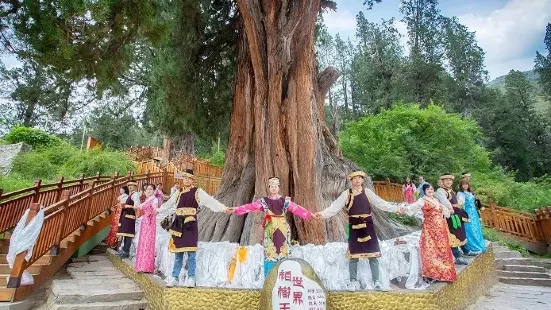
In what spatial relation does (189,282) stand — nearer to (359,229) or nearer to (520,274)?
(359,229)

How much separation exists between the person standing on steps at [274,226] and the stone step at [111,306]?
191 cm

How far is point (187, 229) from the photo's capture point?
4191 millimetres

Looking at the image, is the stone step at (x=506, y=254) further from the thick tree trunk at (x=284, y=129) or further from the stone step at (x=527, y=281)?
the thick tree trunk at (x=284, y=129)

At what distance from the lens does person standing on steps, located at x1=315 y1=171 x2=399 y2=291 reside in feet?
12.7

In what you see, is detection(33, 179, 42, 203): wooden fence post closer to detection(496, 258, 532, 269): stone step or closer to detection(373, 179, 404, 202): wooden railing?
detection(496, 258, 532, 269): stone step

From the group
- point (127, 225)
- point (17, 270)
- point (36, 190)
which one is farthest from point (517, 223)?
point (36, 190)

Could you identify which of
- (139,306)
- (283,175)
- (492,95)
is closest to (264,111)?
(283,175)

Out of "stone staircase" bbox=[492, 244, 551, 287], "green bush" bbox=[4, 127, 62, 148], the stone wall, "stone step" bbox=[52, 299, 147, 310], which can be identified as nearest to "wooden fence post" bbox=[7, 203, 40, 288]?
"stone step" bbox=[52, 299, 147, 310]

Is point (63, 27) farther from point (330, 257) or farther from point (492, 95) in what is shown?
point (492, 95)

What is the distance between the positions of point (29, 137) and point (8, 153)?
2.55 m

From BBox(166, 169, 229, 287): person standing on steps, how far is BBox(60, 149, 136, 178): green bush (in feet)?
41.2

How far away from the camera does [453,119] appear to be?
16.0 m

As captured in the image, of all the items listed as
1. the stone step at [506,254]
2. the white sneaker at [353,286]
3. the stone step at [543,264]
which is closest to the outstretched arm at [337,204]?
the white sneaker at [353,286]

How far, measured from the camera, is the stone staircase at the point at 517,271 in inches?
285
